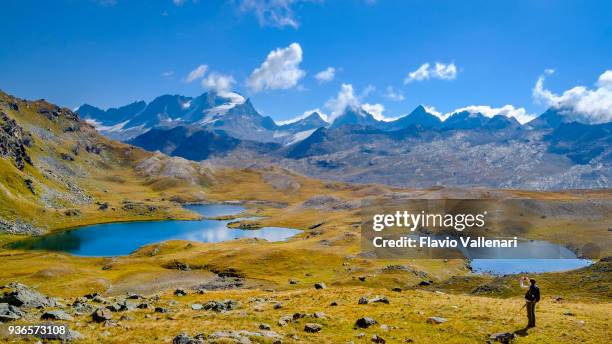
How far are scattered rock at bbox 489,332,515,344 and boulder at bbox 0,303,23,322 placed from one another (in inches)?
1438

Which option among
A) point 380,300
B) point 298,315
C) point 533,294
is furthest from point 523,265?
point 298,315

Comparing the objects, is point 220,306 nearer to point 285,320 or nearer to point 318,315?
point 285,320

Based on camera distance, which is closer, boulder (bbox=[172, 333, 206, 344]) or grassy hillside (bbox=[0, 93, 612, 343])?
boulder (bbox=[172, 333, 206, 344])

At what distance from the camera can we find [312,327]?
35938 millimetres

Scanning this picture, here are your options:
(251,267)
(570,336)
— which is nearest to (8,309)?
(570,336)

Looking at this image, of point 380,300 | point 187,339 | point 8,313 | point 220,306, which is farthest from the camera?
point 380,300

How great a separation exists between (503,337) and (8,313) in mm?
38604

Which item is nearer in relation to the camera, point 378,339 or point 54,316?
point 378,339

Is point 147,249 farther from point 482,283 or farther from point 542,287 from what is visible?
point 542,287

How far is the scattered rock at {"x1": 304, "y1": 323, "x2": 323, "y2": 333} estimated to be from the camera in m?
35.8

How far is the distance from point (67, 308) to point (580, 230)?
633ft

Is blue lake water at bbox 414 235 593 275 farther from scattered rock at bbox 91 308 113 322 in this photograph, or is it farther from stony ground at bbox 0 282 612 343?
scattered rock at bbox 91 308 113 322

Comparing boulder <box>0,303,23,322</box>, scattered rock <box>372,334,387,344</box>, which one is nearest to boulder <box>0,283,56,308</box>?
boulder <box>0,303,23,322</box>

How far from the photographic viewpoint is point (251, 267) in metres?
128
